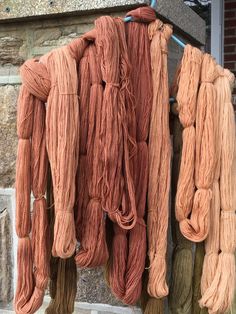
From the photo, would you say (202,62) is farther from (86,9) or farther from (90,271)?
(90,271)

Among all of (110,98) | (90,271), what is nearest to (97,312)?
(90,271)

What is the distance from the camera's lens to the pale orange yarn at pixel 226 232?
1.20 meters

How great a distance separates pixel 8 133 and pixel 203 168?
0.58m

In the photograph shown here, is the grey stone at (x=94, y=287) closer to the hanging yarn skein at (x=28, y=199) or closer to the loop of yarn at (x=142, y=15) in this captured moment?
the hanging yarn skein at (x=28, y=199)

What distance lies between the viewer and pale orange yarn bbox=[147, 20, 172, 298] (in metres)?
1.24

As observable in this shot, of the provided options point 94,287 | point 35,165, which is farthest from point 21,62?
point 94,287

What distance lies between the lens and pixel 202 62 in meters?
1.28

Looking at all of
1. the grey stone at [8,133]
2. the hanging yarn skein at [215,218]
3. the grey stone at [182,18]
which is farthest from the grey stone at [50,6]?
the hanging yarn skein at [215,218]

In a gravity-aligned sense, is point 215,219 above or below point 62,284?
above

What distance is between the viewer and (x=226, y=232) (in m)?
1.22

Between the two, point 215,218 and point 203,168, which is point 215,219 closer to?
point 215,218

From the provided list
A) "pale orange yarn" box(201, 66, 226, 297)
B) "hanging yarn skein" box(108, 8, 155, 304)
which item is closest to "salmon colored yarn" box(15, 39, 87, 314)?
"hanging yarn skein" box(108, 8, 155, 304)

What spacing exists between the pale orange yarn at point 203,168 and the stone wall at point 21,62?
29 centimetres

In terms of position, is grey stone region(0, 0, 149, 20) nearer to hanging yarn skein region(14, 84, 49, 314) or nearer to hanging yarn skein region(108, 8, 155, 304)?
hanging yarn skein region(108, 8, 155, 304)
